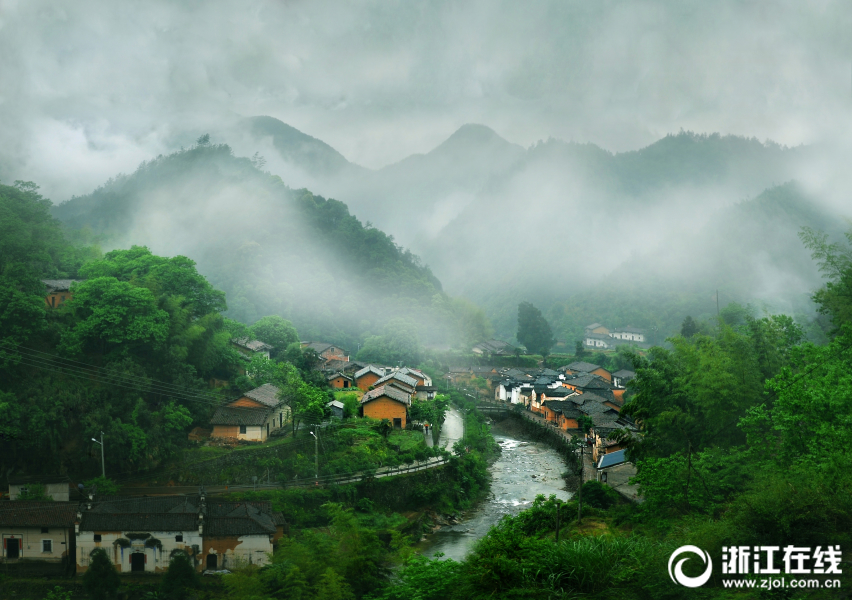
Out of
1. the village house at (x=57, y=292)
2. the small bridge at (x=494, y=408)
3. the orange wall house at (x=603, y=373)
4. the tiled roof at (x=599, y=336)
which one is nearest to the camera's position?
the village house at (x=57, y=292)

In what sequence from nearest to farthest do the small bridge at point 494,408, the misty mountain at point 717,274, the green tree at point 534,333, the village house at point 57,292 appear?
the village house at point 57,292 → the small bridge at point 494,408 → the green tree at point 534,333 → the misty mountain at point 717,274

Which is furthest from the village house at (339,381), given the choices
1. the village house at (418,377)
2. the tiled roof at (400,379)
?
the village house at (418,377)

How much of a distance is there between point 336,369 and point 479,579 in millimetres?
32063

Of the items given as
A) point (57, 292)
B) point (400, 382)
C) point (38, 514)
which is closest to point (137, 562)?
Answer: point (38, 514)

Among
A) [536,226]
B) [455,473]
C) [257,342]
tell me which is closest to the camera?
[455,473]

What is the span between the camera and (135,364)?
2225 centimetres

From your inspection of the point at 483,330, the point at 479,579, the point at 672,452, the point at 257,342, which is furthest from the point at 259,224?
the point at 479,579

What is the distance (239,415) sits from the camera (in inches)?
907

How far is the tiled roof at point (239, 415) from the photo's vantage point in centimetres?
2267

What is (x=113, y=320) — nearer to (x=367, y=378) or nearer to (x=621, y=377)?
(x=367, y=378)

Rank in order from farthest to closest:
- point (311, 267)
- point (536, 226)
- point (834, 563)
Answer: point (536, 226) < point (311, 267) < point (834, 563)

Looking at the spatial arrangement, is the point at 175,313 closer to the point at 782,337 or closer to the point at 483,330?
the point at 782,337

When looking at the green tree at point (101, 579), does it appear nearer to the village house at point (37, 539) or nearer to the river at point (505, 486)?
the village house at point (37, 539)

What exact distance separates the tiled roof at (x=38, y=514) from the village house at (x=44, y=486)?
97cm
